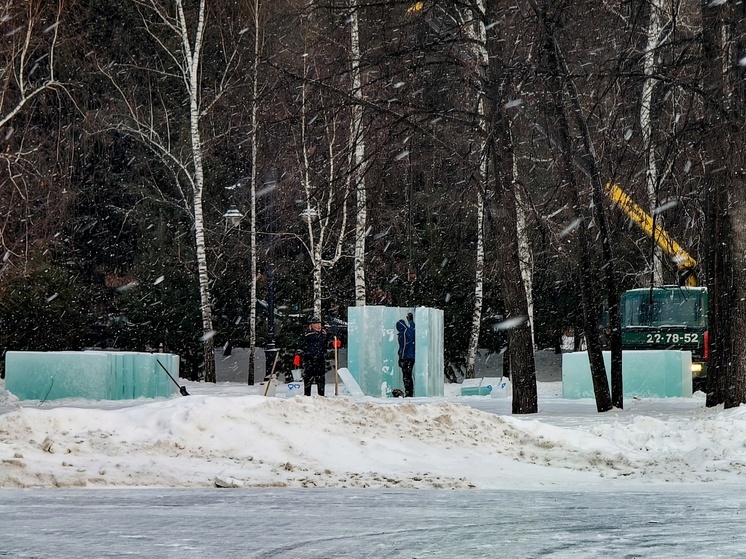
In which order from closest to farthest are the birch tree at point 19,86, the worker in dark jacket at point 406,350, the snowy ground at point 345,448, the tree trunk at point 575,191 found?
the snowy ground at point 345,448, the tree trunk at point 575,191, the worker in dark jacket at point 406,350, the birch tree at point 19,86

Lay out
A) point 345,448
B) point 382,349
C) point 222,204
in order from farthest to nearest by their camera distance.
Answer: point 222,204 < point 382,349 < point 345,448

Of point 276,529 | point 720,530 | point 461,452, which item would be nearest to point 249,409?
point 461,452

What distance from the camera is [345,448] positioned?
42.8 ft

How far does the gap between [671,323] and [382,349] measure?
6635mm

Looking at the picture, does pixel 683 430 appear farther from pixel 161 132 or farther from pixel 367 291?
pixel 161 132

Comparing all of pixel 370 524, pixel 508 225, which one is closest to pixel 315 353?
pixel 508 225

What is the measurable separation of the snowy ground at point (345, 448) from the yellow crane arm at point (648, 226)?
401 cm

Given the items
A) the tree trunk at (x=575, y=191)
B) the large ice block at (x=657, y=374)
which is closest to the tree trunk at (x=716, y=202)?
the tree trunk at (x=575, y=191)

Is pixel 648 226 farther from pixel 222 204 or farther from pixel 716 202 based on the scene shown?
pixel 222 204

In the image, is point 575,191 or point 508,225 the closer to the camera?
point 508,225

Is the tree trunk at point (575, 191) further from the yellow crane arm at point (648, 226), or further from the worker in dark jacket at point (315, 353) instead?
the worker in dark jacket at point (315, 353)

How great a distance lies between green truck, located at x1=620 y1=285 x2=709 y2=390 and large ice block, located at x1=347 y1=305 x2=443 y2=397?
16.3 feet

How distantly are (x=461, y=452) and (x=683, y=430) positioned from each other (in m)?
2.63

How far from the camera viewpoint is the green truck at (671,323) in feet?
88.7
